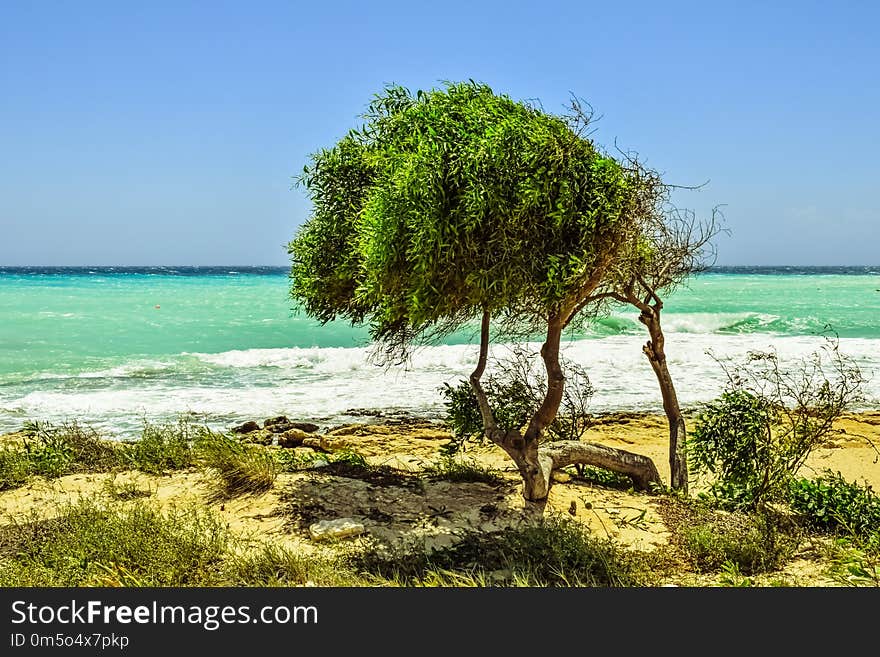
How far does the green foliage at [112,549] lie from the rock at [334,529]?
0.85m

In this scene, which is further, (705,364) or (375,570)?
Answer: (705,364)

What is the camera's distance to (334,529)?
7223mm

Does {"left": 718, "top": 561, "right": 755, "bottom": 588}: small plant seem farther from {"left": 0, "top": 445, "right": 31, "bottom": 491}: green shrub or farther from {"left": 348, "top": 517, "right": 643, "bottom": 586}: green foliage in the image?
{"left": 0, "top": 445, "right": 31, "bottom": 491}: green shrub

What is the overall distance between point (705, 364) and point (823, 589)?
17384 millimetres

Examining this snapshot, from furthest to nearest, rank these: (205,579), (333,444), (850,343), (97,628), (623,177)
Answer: (850,343) < (333,444) < (623,177) < (205,579) < (97,628)

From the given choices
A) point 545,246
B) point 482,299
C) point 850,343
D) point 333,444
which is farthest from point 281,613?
point 850,343

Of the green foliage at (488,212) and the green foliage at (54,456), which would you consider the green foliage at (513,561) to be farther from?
the green foliage at (54,456)

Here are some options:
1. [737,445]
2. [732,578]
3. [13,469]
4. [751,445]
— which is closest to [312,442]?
[13,469]

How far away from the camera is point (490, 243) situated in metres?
5.98

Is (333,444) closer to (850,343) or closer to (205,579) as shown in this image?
(205,579)

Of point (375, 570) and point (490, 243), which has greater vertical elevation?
point (490, 243)

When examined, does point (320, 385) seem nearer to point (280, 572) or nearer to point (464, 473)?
point (464, 473)

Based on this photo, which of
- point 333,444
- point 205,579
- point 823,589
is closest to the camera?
point 823,589

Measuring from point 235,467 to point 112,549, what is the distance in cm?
255
